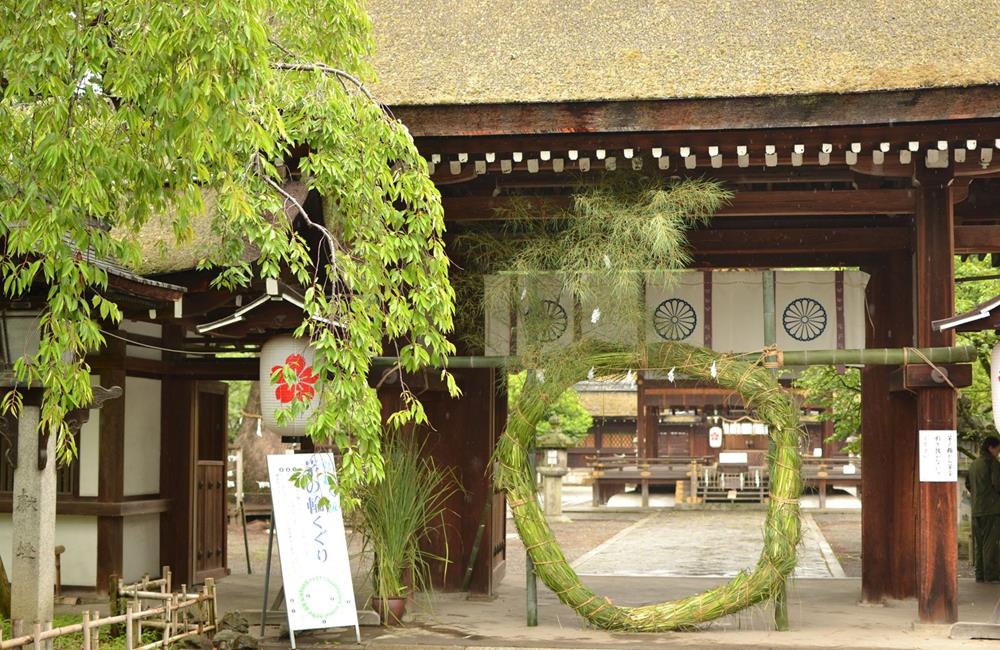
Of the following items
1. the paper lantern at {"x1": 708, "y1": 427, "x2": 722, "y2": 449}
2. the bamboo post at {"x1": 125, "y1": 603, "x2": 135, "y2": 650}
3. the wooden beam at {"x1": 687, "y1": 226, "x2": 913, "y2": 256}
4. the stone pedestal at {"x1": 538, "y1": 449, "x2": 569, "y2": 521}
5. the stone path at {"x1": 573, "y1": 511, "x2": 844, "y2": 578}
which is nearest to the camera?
the bamboo post at {"x1": 125, "y1": 603, "x2": 135, "y2": 650}

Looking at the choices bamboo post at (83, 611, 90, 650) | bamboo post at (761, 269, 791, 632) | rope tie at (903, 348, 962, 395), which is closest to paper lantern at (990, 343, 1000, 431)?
rope tie at (903, 348, 962, 395)

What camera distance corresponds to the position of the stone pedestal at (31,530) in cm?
762

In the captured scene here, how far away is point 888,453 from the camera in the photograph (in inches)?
429

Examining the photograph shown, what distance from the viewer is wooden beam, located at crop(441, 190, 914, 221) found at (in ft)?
31.3

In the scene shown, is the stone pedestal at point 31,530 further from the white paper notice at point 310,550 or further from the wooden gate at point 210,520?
the wooden gate at point 210,520

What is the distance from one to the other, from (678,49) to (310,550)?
16.8 feet

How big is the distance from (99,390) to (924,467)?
612 centimetres

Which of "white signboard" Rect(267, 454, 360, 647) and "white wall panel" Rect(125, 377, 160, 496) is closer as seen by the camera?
"white signboard" Rect(267, 454, 360, 647)

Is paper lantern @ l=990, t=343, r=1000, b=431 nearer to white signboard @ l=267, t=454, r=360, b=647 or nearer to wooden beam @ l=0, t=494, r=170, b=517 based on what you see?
white signboard @ l=267, t=454, r=360, b=647

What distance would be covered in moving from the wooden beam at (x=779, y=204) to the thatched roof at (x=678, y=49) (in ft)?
3.15

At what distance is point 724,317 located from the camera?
10219 mm

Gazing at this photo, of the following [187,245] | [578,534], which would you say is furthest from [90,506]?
[578,534]

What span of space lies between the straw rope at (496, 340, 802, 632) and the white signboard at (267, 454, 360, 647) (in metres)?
1.41

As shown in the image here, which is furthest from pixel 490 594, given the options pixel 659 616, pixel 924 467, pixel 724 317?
pixel 924 467
